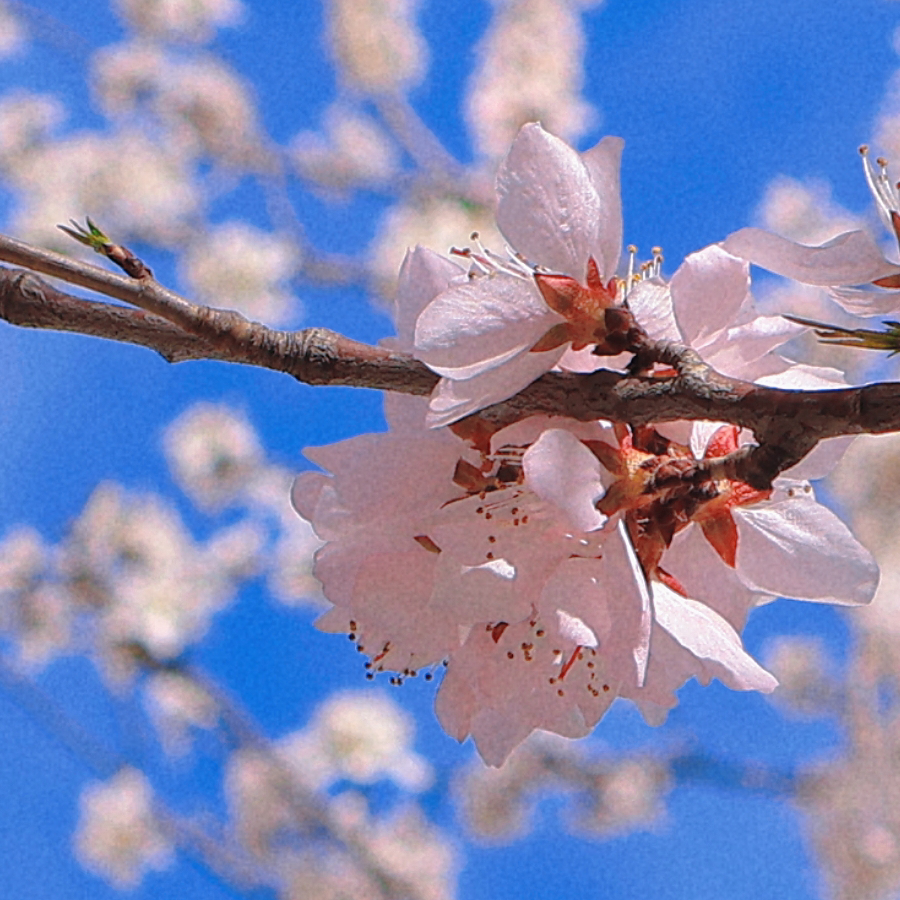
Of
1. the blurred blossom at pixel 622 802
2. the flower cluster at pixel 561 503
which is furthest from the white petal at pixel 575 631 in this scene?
the blurred blossom at pixel 622 802

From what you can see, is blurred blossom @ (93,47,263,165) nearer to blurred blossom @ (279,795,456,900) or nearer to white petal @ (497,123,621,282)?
blurred blossom @ (279,795,456,900)

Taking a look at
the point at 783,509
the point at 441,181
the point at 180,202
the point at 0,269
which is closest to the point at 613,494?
the point at 783,509

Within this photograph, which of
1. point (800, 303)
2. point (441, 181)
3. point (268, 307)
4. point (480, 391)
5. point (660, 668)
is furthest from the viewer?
point (268, 307)

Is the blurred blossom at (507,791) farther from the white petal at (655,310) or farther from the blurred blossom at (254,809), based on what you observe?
the white petal at (655,310)

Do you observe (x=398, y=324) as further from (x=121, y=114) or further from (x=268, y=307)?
(x=121, y=114)

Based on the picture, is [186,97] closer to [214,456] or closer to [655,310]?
[214,456]

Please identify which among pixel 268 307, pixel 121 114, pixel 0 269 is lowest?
pixel 0 269
